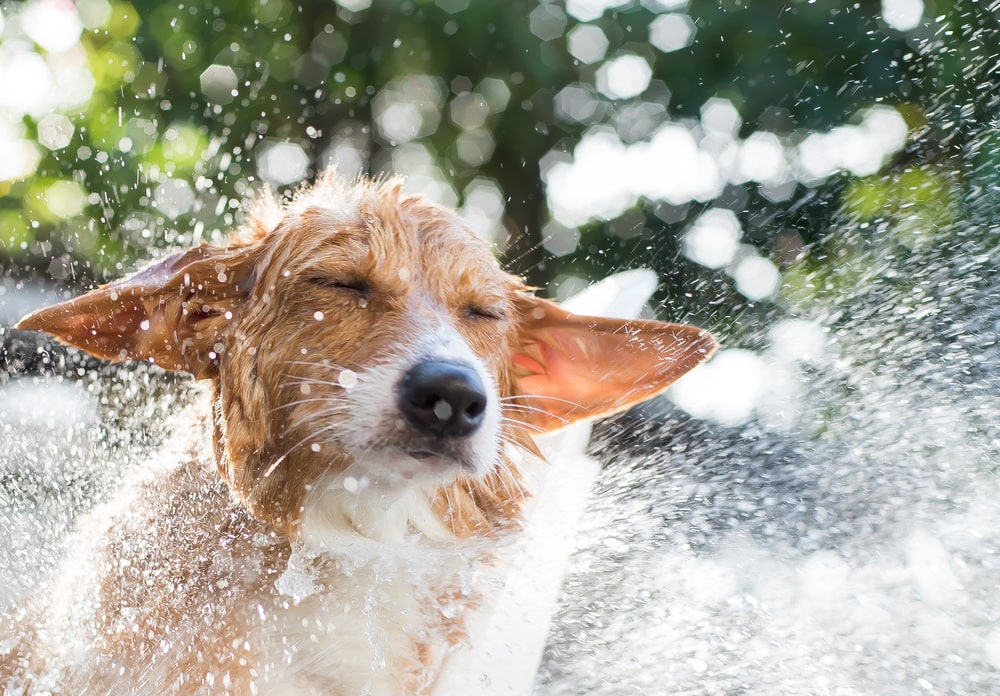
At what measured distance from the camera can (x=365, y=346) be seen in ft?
10.1

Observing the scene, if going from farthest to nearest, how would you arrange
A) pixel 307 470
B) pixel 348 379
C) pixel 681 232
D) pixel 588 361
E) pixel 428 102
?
1. pixel 428 102
2. pixel 681 232
3. pixel 588 361
4. pixel 307 470
5. pixel 348 379

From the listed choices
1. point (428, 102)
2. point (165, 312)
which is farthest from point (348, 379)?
point (428, 102)

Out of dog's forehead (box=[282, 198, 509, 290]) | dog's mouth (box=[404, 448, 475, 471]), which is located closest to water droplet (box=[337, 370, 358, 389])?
dog's mouth (box=[404, 448, 475, 471])

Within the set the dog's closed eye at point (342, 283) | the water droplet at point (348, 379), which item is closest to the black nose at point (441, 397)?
the water droplet at point (348, 379)

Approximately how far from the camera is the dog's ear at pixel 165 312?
125 inches

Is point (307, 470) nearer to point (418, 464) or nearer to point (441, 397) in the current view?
point (418, 464)

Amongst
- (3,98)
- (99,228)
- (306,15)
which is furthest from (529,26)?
(3,98)

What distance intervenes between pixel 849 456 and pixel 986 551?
0.87m

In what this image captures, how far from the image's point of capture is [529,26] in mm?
8047

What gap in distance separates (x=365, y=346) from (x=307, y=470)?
1.70 feet

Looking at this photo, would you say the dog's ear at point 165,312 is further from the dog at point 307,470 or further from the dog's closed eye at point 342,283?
the dog's closed eye at point 342,283

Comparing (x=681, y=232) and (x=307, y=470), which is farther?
(x=681, y=232)

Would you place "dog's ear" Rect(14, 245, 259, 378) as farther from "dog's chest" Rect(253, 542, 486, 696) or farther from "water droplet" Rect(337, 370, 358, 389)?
"dog's chest" Rect(253, 542, 486, 696)

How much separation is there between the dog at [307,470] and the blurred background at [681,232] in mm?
476
